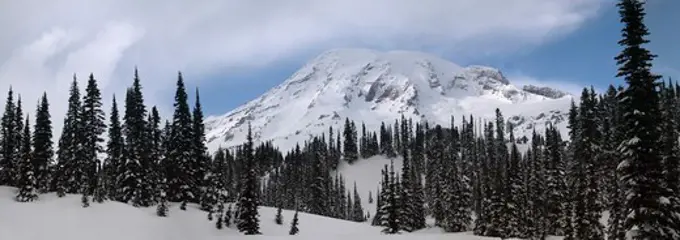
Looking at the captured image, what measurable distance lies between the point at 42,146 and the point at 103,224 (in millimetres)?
18798

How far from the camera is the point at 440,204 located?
105000mm

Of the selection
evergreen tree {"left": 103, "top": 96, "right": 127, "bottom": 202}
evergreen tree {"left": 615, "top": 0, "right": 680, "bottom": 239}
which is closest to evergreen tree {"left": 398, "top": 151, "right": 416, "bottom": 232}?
evergreen tree {"left": 103, "top": 96, "right": 127, "bottom": 202}

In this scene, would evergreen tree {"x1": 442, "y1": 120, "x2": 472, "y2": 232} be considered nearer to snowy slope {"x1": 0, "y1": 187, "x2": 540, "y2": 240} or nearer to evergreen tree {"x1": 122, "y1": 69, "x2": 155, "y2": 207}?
snowy slope {"x1": 0, "y1": 187, "x2": 540, "y2": 240}

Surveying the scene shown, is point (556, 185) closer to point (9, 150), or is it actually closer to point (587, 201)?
point (587, 201)

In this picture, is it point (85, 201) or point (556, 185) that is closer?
point (85, 201)

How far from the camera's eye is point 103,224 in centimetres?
4938

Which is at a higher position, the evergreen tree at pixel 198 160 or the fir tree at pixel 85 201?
the evergreen tree at pixel 198 160

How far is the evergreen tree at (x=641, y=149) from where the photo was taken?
92.8 ft

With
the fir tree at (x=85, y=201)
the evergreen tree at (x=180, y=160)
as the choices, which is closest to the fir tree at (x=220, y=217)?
the evergreen tree at (x=180, y=160)

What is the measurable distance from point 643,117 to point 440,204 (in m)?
77.5

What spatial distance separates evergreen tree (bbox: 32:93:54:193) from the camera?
59.0m

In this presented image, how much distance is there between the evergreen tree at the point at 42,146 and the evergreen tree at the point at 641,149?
172 ft

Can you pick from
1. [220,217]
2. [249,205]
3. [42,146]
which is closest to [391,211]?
[249,205]

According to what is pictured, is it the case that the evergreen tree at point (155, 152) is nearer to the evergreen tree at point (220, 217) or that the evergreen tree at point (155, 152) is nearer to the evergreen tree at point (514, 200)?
the evergreen tree at point (220, 217)
